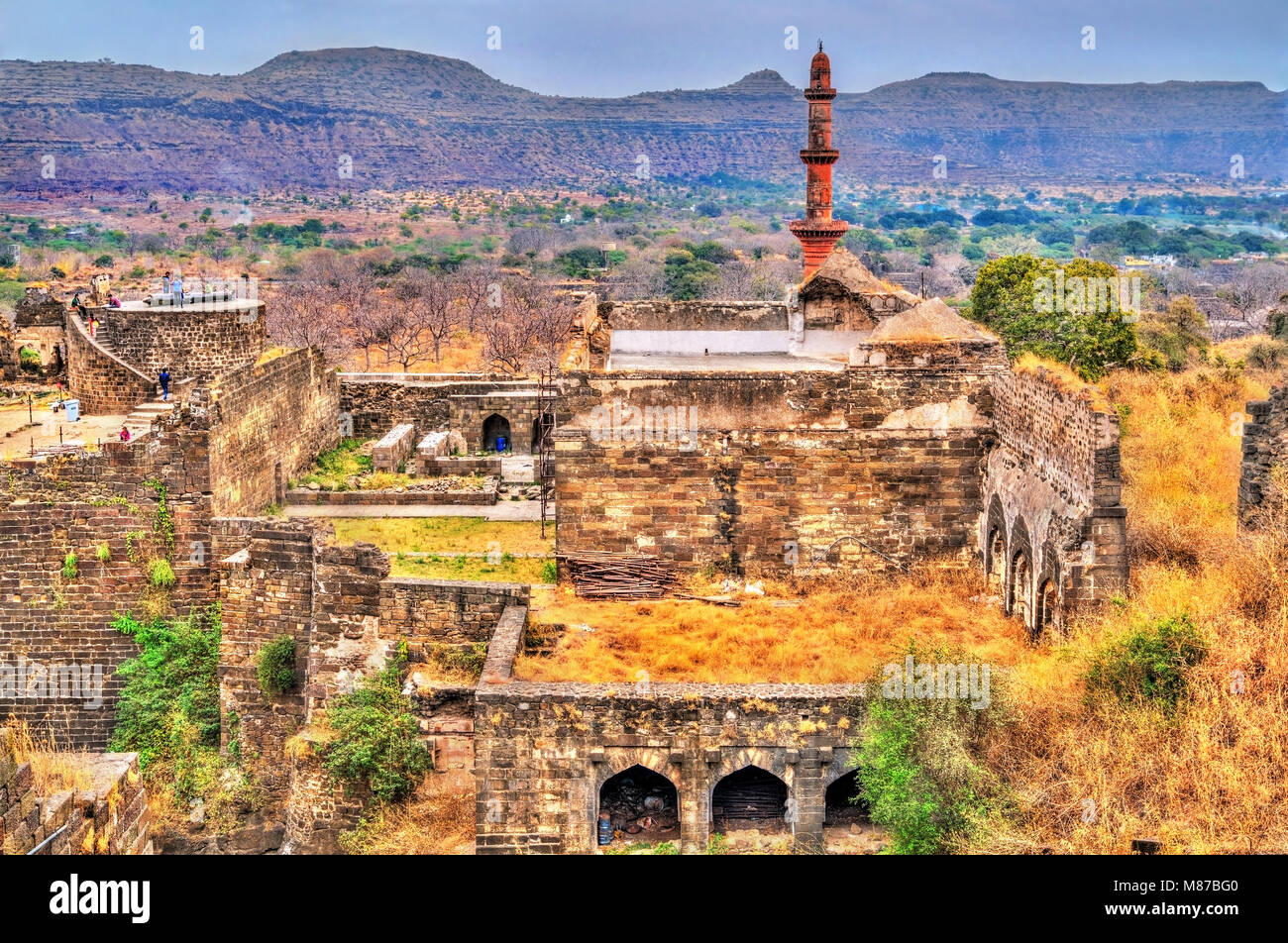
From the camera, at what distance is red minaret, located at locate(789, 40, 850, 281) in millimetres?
35812

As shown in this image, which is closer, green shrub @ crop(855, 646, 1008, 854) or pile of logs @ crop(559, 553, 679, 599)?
green shrub @ crop(855, 646, 1008, 854)

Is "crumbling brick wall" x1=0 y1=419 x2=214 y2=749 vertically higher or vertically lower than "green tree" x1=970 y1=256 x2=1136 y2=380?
lower

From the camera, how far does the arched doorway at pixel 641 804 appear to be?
1251 cm

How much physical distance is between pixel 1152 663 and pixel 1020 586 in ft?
10.9

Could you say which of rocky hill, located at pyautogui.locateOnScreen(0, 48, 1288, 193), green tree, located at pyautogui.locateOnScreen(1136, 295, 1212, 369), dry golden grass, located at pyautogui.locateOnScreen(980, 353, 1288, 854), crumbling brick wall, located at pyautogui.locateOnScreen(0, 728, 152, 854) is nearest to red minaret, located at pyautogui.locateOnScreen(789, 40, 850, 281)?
green tree, located at pyautogui.locateOnScreen(1136, 295, 1212, 369)

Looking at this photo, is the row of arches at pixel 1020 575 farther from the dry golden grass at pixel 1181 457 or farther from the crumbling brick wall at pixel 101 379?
the crumbling brick wall at pixel 101 379

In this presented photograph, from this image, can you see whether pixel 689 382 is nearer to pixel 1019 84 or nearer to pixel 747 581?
pixel 747 581

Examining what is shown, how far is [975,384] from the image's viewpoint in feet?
51.8

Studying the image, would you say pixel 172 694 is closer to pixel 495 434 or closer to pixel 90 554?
pixel 90 554

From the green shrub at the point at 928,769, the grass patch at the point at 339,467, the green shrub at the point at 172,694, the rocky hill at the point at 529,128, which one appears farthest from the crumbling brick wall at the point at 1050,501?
the rocky hill at the point at 529,128

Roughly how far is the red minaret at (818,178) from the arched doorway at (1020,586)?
823 inches

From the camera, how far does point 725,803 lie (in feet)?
41.9

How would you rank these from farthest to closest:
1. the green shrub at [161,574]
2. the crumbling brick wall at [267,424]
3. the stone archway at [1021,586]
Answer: the crumbling brick wall at [267,424]
the green shrub at [161,574]
the stone archway at [1021,586]

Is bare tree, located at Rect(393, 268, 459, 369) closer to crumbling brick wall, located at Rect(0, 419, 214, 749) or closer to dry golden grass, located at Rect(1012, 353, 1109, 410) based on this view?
crumbling brick wall, located at Rect(0, 419, 214, 749)
